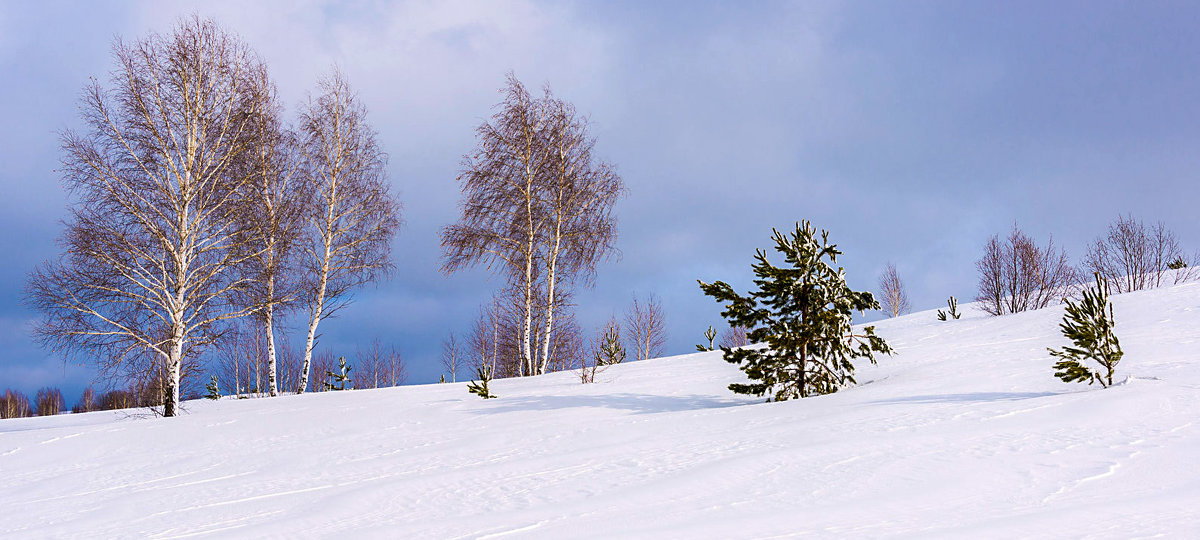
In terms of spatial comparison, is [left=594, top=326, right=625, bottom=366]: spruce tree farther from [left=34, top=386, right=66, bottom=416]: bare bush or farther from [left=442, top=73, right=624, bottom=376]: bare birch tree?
[left=34, top=386, right=66, bottom=416]: bare bush

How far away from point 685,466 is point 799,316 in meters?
3.76

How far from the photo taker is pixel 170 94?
39.8 ft

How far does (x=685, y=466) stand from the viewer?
3.98 metres

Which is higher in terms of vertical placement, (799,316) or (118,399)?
(799,316)

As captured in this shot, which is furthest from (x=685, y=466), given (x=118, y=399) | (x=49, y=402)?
(x=49, y=402)

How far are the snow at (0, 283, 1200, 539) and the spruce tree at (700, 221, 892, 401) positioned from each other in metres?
0.55

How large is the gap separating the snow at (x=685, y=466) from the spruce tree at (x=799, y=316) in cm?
55

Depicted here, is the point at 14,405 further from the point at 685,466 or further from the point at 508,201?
the point at 685,466

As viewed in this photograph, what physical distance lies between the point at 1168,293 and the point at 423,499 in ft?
50.5

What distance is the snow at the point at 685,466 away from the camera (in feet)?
9.30

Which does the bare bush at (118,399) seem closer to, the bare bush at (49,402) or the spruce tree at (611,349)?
the bare bush at (49,402)

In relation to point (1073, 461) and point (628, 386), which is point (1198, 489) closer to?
point (1073, 461)

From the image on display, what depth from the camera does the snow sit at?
2.84 m

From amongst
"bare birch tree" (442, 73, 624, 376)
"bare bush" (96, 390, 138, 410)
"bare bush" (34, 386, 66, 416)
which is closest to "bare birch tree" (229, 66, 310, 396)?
"bare birch tree" (442, 73, 624, 376)
